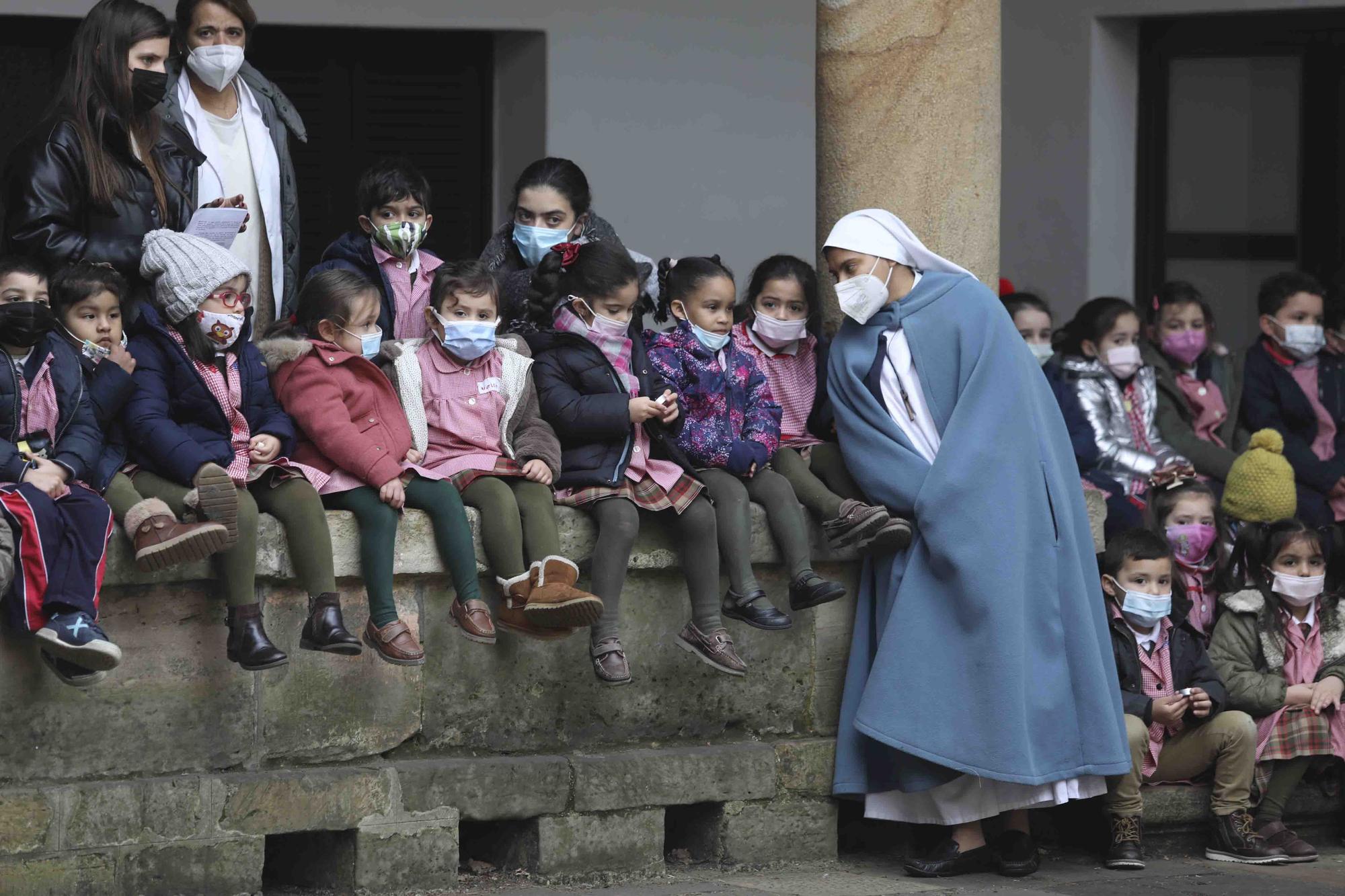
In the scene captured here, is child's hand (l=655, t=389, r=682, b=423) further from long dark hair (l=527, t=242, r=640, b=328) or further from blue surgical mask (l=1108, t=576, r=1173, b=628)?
blue surgical mask (l=1108, t=576, r=1173, b=628)

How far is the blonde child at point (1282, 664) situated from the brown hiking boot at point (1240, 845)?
65 millimetres

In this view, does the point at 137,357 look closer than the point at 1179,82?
Yes

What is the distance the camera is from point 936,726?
19.2 ft

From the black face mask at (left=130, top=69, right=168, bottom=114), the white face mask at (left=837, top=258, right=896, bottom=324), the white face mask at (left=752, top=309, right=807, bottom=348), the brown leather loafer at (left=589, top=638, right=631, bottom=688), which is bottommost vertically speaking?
the brown leather loafer at (left=589, top=638, right=631, bottom=688)

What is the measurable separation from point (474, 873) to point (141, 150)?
2.13 meters

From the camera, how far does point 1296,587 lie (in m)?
6.67

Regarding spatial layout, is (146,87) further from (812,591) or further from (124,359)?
(812,591)

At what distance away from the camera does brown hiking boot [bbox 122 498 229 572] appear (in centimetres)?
500

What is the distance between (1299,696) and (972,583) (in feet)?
4.69

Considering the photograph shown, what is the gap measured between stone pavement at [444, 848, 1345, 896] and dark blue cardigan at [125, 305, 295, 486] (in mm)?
1310

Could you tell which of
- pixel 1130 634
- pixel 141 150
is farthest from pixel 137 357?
pixel 1130 634

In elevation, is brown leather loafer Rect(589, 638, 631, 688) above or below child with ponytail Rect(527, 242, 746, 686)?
below

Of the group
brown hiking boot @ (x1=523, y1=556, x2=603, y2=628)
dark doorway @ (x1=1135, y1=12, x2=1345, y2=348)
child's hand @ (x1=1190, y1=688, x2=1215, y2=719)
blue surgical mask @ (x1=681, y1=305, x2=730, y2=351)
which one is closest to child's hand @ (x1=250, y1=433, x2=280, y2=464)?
brown hiking boot @ (x1=523, y1=556, x2=603, y2=628)

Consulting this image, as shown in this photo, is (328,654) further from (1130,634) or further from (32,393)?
(1130,634)
